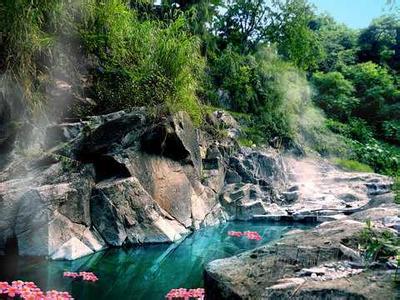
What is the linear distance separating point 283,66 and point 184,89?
9196 millimetres

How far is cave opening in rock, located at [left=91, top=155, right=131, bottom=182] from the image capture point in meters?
7.90

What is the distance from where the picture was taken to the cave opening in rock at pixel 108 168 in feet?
25.9

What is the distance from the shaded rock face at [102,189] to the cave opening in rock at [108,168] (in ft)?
0.06

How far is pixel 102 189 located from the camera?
7434mm

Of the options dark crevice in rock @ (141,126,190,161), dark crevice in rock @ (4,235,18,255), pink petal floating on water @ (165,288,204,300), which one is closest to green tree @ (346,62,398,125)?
dark crevice in rock @ (141,126,190,161)

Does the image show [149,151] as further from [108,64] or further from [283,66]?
[283,66]

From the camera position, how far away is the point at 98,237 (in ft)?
23.7

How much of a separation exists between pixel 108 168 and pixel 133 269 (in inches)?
91.3

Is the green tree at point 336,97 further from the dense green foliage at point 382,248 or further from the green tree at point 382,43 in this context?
the dense green foliage at point 382,248

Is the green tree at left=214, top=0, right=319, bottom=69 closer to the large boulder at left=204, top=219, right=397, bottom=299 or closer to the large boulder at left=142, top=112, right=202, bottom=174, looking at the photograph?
the large boulder at left=142, top=112, right=202, bottom=174

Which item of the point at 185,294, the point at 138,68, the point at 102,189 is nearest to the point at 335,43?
the point at 138,68

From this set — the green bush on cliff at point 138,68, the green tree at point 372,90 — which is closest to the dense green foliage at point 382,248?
the green bush on cliff at point 138,68

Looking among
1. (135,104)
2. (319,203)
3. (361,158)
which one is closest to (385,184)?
(319,203)

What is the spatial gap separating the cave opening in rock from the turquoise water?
141 centimetres
